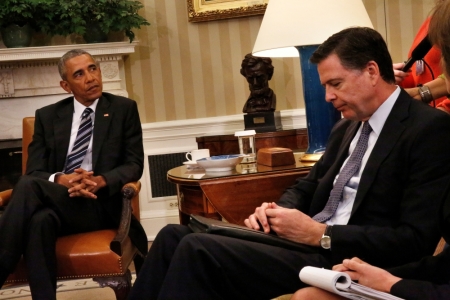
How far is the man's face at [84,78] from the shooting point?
3.28 meters

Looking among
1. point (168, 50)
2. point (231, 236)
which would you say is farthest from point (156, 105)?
point (231, 236)

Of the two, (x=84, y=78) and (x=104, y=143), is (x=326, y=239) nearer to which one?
(x=104, y=143)

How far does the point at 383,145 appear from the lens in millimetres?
1838

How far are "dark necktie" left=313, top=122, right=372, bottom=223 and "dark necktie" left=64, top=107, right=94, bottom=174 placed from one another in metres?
1.62

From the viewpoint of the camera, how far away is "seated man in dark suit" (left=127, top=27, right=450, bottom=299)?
68.1 inches

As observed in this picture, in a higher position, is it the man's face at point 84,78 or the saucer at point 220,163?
the man's face at point 84,78

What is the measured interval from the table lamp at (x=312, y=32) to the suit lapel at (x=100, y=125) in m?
0.88

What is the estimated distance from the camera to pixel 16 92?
4633 millimetres

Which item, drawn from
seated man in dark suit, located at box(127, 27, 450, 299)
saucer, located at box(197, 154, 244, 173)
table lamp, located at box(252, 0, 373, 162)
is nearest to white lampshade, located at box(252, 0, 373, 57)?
→ table lamp, located at box(252, 0, 373, 162)

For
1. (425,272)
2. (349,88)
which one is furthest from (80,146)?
(425,272)

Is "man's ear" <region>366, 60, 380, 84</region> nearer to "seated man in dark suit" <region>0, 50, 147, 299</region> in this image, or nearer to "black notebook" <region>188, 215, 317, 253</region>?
"black notebook" <region>188, 215, 317, 253</region>

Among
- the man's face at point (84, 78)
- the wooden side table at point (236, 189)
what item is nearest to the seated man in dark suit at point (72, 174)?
the man's face at point (84, 78)

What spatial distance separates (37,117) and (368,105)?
6.74ft

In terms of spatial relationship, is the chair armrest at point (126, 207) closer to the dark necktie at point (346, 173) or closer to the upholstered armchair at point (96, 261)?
the upholstered armchair at point (96, 261)
